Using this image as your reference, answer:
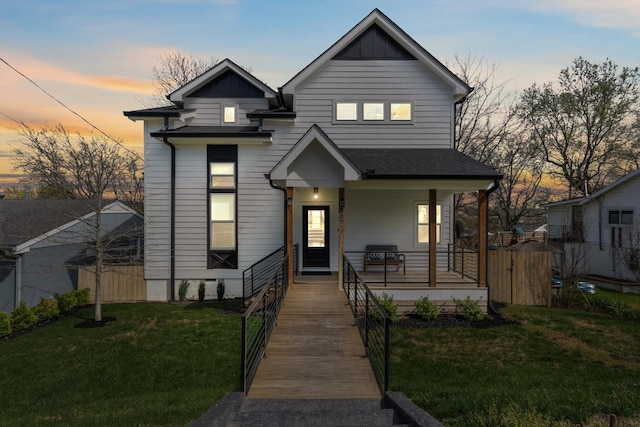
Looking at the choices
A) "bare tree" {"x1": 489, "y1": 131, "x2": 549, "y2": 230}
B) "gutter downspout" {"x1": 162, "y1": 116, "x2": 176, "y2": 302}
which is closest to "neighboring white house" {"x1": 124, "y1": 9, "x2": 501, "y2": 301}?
"gutter downspout" {"x1": 162, "y1": 116, "x2": 176, "y2": 302}

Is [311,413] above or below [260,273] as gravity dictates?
below

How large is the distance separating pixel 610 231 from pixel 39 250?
26.2 metres

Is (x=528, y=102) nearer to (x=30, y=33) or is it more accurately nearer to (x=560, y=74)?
(x=560, y=74)

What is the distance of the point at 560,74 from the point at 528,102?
10.1 ft

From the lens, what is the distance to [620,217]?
17719 millimetres

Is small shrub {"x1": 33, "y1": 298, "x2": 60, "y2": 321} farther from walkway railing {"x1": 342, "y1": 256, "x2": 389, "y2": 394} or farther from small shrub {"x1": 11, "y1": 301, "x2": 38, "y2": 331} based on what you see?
walkway railing {"x1": 342, "y1": 256, "x2": 389, "y2": 394}

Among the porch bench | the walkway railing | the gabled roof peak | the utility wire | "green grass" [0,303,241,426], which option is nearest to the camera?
the walkway railing

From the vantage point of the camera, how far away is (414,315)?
9852 millimetres

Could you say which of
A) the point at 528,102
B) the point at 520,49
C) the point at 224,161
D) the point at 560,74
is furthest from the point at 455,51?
the point at 224,161

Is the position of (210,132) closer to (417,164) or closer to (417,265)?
(417,164)

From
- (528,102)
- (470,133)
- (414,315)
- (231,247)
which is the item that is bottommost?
(414,315)

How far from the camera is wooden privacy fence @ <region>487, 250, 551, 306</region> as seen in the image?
38.0ft

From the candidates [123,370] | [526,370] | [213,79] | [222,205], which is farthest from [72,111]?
[526,370]

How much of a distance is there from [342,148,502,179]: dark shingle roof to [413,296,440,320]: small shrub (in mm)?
3539
